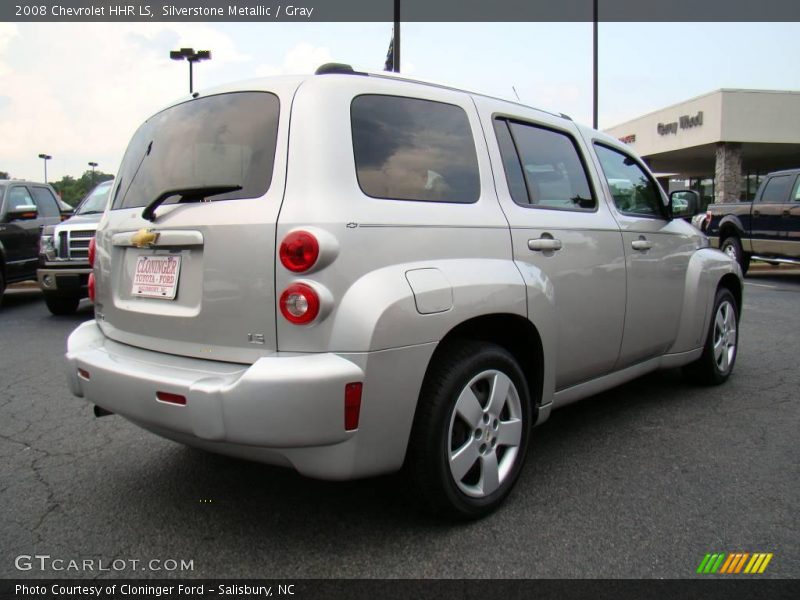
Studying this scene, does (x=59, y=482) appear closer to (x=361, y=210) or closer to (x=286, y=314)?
(x=286, y=314)

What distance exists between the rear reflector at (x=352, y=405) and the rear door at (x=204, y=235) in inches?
13.3

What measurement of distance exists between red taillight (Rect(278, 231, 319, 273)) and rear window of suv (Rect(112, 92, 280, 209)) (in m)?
0.26

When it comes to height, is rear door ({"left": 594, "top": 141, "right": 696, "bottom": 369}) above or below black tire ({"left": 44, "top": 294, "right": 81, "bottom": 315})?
above

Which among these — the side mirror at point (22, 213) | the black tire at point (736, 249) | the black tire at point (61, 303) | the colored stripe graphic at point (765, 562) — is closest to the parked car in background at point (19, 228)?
the side mirror at point (22, 213)

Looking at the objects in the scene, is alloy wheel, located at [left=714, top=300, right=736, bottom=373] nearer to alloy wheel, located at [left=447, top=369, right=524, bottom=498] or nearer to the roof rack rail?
alloy wheel, located at [left=447, top=369, right=524, bottom=498]

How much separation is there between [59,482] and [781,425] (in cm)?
405

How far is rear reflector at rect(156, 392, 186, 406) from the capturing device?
2.32 metres

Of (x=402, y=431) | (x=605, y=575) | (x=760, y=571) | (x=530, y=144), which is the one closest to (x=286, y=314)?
(x=402, y=431)

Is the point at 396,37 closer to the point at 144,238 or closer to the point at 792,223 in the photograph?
the point at 792,223

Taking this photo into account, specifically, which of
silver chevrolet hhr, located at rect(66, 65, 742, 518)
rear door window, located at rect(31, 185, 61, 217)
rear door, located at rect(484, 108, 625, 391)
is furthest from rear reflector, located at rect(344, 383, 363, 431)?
rear door window, located at rect(31, 185, 61, 217)

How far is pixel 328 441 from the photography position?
225 cm

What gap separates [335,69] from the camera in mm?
2582

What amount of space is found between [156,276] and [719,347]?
3970mm

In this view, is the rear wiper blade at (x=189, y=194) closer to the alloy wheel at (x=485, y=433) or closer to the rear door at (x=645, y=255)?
the alloy wheel at (x=485, y=433)
